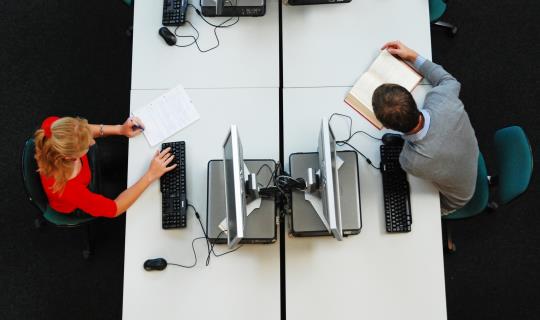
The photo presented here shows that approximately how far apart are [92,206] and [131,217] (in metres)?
0.19

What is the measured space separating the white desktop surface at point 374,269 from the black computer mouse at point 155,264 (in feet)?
1.79

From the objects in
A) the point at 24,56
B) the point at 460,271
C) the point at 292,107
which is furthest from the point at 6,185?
the point at 460,271

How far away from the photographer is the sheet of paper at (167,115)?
2.11 meters

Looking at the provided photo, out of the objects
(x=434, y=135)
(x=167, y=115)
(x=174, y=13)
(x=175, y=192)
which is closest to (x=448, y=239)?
(x=434, y=135)

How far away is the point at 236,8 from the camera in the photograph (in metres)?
2.18

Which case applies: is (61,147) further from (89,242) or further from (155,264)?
(89,242)

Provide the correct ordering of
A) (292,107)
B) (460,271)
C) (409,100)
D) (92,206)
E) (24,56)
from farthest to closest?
(24,56), (460,271), (292,107), (92,206), (409,100)

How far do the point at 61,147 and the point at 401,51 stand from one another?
157cm

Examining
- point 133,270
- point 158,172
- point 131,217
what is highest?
point 158,172

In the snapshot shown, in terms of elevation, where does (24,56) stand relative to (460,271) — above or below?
above

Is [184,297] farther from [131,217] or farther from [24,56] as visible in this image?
[24,56]

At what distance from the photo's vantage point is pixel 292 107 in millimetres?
2113

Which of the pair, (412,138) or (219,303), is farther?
(219,303)

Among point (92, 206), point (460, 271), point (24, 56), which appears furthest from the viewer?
point (24, 56)
